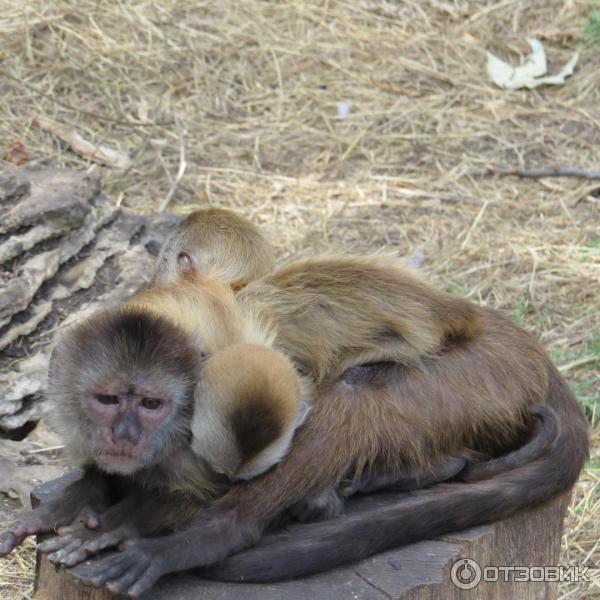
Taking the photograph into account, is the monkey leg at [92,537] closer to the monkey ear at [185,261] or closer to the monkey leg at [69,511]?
the monkey leg at [69,511]

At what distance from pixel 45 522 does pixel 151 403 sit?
1.92ft

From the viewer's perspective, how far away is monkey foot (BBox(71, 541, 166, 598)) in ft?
10.6

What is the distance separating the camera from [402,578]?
3.44 meters

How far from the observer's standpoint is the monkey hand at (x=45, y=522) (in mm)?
3627

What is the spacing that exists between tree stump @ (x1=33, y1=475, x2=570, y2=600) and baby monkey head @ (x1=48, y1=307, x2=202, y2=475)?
1.33 feet

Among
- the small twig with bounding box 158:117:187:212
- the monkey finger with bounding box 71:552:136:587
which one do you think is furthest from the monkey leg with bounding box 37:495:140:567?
the small twig with bounding box 158:117:187:212

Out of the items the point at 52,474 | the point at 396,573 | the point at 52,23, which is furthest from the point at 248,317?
the point at 52,23

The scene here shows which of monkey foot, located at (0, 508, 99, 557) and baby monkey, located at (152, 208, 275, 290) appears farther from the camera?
baby monkey, located at (152, 208, 275, 290)

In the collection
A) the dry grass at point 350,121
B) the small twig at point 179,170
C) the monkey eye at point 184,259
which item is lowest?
the small twig at point 179,170

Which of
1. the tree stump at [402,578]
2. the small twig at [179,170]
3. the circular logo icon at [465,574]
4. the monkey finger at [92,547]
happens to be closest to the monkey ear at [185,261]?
the tree stump at [402,578]

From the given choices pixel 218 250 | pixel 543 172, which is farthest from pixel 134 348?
pixel 543 172

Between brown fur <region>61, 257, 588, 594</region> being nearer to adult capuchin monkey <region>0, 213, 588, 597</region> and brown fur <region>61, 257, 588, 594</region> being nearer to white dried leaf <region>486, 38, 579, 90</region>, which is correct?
adult capuchin monkey <region>0, 213, 588, 597</region>

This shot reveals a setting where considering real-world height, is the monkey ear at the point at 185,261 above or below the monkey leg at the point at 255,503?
below

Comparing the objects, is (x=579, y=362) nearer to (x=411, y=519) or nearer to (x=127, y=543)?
(x=411, y=519)
